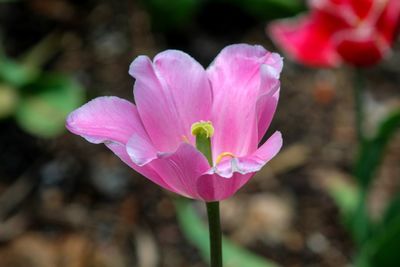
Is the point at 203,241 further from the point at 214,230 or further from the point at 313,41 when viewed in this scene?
the point at 214,230

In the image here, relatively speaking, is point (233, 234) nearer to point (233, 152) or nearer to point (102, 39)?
point (102, 39)

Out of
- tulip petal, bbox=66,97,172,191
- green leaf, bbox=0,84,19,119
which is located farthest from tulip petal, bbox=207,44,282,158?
green leaf, bbox=0,84,19,119

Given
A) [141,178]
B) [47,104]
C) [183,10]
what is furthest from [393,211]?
[183,10]

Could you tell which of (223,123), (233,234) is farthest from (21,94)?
(223,123)

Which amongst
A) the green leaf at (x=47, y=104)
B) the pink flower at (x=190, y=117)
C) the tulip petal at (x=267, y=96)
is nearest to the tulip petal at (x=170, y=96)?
the pink flower at (x=190, y=117)

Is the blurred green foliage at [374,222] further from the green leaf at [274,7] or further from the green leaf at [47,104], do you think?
the green leaf at [274,7]
